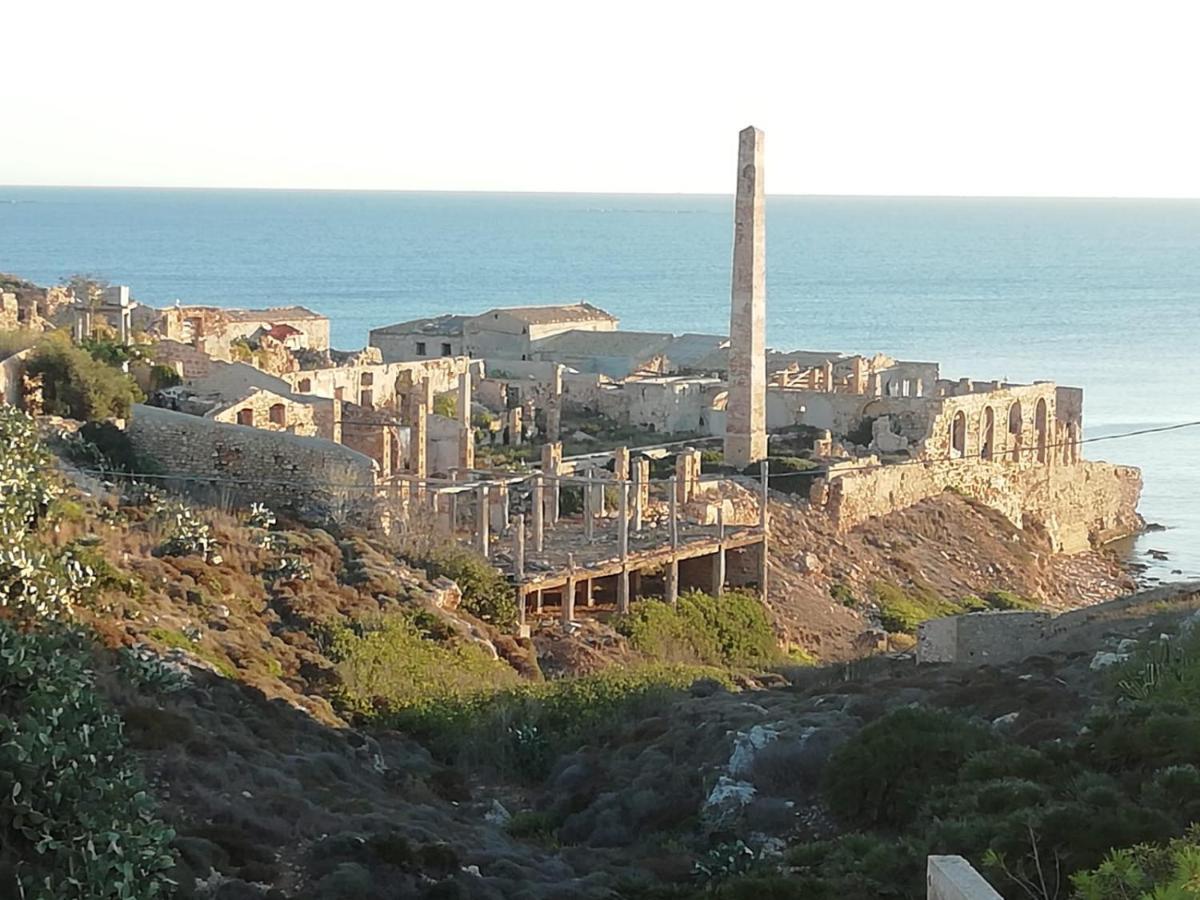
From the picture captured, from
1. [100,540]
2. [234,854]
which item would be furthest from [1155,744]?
[100,540]

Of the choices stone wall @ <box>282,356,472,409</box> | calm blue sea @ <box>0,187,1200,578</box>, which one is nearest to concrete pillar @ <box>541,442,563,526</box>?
stone wall @ <box>282,356,472,409</box>

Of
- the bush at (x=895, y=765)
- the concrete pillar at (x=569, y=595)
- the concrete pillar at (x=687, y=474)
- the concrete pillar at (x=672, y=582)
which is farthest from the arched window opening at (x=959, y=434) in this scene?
the bush at (x=895, y=765)

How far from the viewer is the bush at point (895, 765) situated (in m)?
13.9

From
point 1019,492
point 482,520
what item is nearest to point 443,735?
point 482,520

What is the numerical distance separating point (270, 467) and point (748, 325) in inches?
699

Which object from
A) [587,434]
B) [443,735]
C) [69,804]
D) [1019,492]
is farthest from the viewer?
[1019,492]

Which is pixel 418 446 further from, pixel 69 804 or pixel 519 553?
pixel 69 804

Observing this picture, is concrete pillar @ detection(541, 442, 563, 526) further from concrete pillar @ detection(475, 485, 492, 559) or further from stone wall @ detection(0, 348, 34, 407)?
stone wall @ detection(0, 348, 34, 407)

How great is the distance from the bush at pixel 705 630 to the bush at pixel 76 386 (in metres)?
8.31

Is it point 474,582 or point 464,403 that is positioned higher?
point 464,403

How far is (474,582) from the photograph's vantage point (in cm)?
2511

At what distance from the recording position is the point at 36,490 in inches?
795

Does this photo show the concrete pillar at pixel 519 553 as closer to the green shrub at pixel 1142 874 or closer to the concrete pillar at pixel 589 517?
the concrete pillar at pixel 589 517

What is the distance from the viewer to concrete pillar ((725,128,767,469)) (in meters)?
41.0
